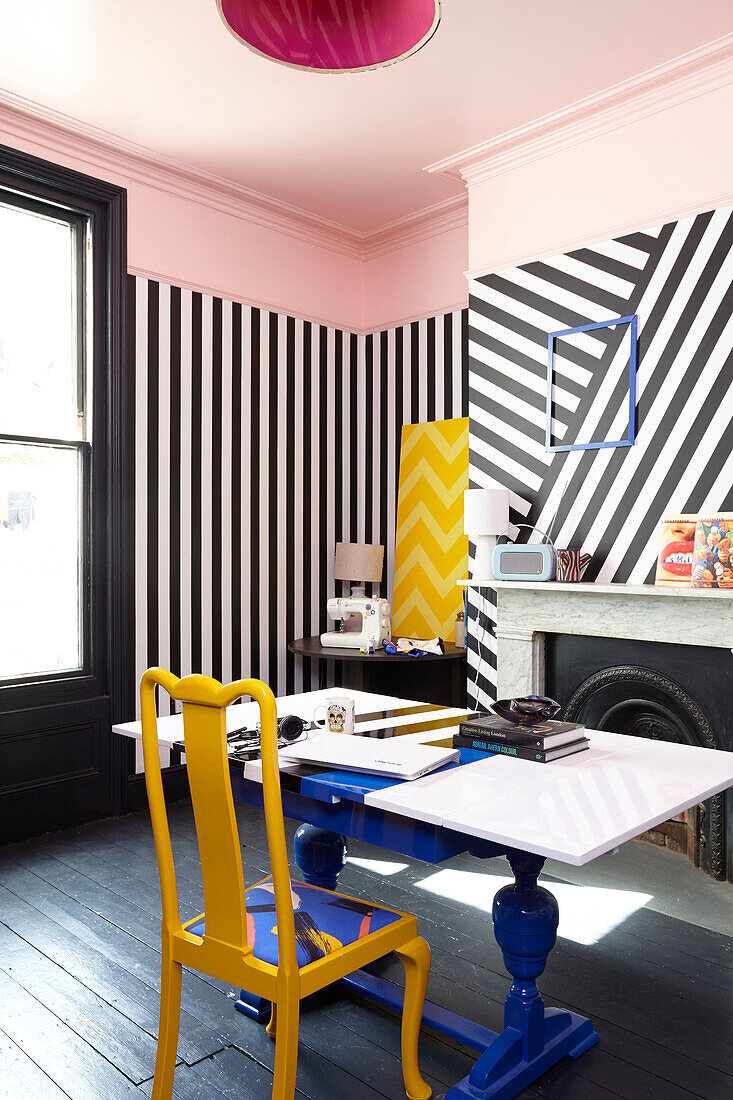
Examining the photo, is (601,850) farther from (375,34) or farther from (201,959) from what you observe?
(375,34)

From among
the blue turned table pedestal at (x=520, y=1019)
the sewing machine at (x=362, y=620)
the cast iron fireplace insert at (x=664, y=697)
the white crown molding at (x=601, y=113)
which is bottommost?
the blue turned table pedestal at (x=520, y=1019)

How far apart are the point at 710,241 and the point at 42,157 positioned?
108 inches

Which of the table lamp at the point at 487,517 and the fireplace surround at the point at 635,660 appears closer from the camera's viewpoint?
the fireplace surround at the point at 635,660

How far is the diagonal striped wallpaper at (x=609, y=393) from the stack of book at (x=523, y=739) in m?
1.48

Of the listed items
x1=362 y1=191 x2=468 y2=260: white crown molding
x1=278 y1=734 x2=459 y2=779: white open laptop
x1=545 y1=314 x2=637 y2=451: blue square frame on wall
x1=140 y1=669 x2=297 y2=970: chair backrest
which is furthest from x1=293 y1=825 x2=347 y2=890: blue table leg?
x1=362 y1=191 x2=468 y2=260: white crown molding

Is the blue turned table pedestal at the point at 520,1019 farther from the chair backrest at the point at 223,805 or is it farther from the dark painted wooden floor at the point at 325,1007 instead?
the chair backrest at the point at 223,805

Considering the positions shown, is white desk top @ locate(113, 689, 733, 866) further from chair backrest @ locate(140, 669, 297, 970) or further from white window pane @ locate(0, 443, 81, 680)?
white window pane @ locate(0, 443, 81, 680)

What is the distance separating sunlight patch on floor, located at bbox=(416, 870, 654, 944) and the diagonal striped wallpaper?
1.05 meters

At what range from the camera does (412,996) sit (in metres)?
1.81

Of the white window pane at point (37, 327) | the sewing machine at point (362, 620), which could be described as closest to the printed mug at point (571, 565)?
the sewing machine at point (362, 620)

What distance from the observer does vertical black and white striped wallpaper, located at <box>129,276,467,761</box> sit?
401 centimetres

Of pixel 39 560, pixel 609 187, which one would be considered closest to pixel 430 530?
pixel 609 187

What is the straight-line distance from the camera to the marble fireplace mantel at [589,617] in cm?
302

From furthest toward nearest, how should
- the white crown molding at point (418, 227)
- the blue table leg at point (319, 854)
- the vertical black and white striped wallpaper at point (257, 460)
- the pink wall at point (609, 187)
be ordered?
1. the white crown molding at point (418, 227)
2. the vertical black and white striped wallpaper at point (257, 460)
3. the pink wall at point (609, 187)
4. the blue table leg at point (319, 854)
